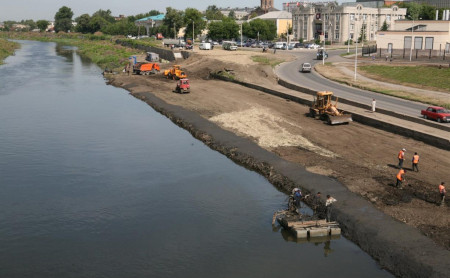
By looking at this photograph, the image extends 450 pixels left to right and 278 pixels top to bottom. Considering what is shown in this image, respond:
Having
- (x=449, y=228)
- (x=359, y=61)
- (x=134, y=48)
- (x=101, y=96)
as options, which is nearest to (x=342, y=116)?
(x=449, y=228)

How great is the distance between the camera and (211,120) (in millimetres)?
54656

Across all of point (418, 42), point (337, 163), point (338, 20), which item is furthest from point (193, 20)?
point (337, 163)

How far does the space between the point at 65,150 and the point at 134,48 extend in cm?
12144

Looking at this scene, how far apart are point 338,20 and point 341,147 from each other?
12151cm

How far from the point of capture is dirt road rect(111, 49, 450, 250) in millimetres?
29422

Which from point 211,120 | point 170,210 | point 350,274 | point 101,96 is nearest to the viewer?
point 350,274

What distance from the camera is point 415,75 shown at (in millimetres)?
76438

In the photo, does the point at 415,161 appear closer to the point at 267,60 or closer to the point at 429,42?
the point at 267,60

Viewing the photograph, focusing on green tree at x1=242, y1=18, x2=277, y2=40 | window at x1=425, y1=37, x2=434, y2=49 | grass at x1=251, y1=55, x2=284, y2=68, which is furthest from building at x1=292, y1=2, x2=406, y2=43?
grass at x1=251, y1=55, x2=284, y2=68

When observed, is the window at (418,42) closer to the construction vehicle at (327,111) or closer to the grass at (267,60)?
the grass at (267,60)

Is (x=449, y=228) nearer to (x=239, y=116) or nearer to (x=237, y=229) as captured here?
(x=237, y=229)

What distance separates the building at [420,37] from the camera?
106000mm

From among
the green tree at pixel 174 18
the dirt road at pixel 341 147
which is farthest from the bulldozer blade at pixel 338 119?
the green tree at pixel 174 18

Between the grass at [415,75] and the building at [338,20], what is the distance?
6892 cm
